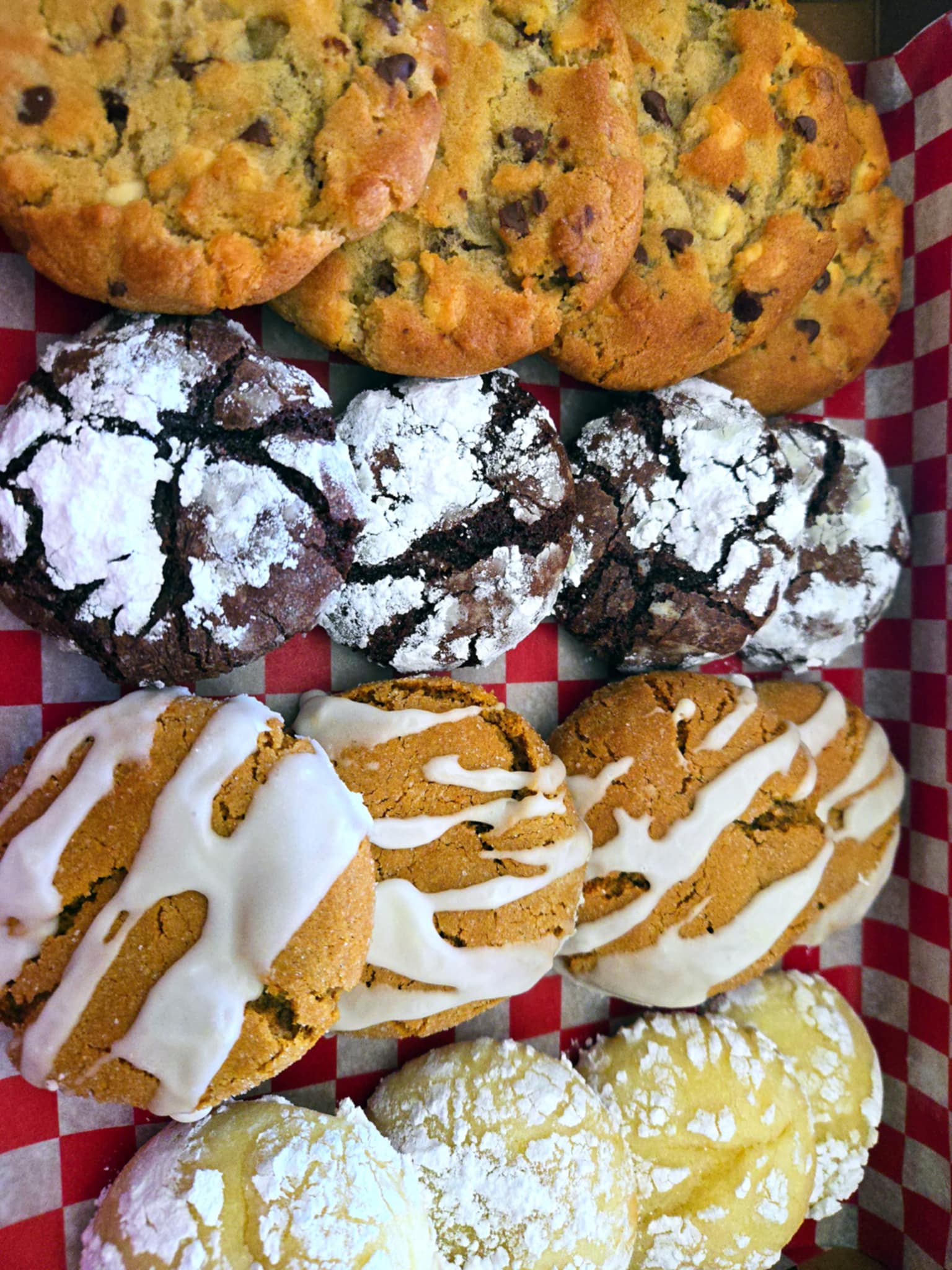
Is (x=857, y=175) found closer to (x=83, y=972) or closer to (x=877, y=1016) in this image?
(x=877, y=1016)

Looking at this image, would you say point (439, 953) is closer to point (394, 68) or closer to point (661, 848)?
point (661, 848)

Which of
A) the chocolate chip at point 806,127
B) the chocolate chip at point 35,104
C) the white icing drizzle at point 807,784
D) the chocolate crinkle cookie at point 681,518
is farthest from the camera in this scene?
the white icing drizzle at point 807,784

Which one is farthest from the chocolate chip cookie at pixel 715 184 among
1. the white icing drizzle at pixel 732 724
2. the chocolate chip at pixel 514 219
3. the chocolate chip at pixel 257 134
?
the white icing drizzle at pixel 732 724

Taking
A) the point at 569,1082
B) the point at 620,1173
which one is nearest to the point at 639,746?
the point at 569,1082

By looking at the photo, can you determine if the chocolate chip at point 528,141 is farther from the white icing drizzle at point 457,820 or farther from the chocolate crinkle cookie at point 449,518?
the white icing drizzle at point 457,820

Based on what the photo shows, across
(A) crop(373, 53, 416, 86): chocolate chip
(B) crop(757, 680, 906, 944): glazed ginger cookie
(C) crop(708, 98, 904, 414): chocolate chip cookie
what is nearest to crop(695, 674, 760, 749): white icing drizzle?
(B) crop(757, 680, 906, 944): glazed ginger cookie
